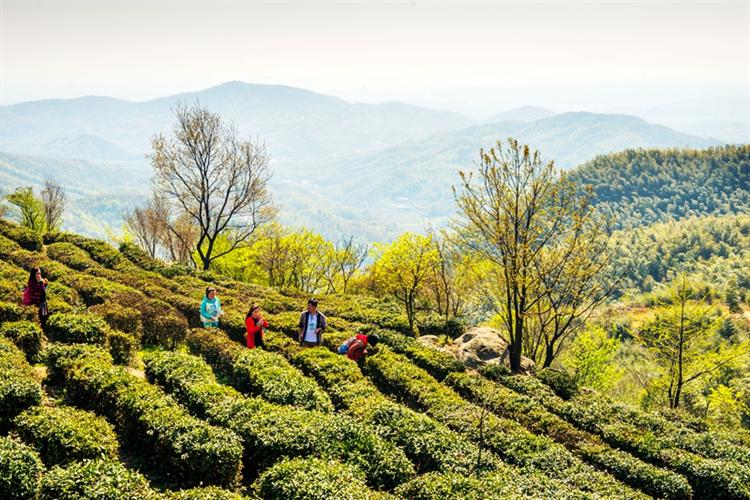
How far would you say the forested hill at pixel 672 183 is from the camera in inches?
6550

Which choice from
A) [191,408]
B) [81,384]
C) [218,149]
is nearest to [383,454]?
[191,408]

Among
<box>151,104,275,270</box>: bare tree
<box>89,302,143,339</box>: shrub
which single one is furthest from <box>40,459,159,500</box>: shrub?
<box>151,104,275,270</box>: bare tree

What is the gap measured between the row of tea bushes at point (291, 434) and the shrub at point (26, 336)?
17.9 ft

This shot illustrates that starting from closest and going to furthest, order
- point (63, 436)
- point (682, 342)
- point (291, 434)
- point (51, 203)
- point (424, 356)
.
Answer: point (63, 436)
point (291, 434)
point (424, 356)
point (682, 342)
point (51, 203)

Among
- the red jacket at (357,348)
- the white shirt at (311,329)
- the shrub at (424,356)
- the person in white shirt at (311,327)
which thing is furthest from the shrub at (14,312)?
the shrub at (424,356)

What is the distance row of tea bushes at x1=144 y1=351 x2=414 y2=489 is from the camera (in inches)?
455

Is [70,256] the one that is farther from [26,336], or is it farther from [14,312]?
[26,336]

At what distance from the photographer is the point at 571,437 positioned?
16469mm

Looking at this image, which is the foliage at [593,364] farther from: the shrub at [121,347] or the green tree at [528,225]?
the shrub at [121,347]

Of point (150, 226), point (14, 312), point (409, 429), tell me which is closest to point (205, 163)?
point (14, 312)

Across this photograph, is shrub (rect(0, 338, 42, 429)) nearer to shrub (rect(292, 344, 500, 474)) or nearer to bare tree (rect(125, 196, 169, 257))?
shrub (rect(292, 344, 500, 474))

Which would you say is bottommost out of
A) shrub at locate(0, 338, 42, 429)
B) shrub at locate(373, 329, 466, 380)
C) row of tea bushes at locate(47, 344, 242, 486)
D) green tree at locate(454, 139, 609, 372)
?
shrub at locate(373, 329, 466, 380)

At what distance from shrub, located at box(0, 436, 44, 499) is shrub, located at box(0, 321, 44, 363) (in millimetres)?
7356

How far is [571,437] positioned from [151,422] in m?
13.6
